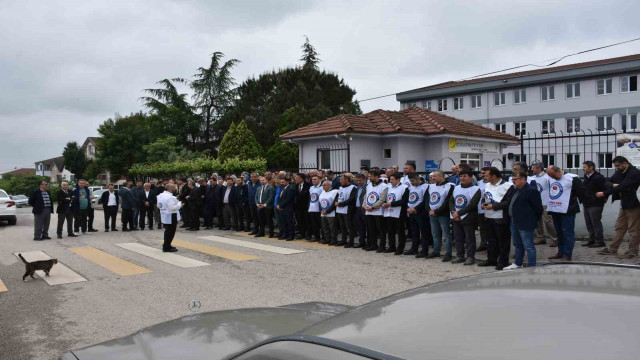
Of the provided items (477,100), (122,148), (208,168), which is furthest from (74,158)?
(208,168)

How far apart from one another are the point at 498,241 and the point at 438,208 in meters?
1.45

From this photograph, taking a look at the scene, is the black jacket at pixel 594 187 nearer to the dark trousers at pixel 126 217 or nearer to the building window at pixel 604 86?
the dark trousers at pixel 126 217

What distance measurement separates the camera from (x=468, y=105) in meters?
52.2

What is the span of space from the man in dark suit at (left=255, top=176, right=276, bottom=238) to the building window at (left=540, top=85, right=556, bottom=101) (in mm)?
39433

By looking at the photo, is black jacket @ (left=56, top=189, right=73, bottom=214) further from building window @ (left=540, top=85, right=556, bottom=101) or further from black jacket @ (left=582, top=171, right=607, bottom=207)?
building window @ (left=540, top=85, right=556, bottom=101)

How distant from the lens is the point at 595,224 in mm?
11148

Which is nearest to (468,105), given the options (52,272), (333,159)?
(333,159)

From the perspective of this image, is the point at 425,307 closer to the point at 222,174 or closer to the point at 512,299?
the point at 512,299

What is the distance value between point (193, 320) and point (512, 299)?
215 centimetres

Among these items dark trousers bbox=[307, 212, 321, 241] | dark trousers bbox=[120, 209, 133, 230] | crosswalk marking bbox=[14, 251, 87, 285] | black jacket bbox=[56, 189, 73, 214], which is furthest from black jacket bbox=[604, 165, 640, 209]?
black jacket bbox=[56, 189, 73, 214]

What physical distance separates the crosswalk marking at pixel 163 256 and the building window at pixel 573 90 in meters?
42.8

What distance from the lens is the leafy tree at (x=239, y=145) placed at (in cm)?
3803

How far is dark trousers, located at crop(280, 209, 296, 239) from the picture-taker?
14.2 meters

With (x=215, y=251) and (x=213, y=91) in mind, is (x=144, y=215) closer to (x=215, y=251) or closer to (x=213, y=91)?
(x=215, y=251)
